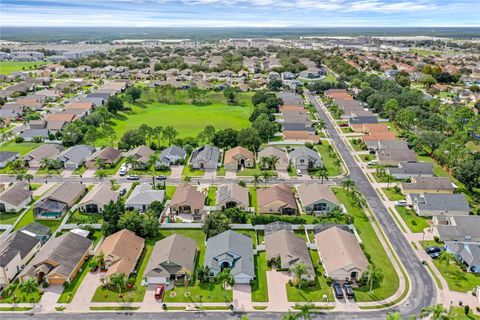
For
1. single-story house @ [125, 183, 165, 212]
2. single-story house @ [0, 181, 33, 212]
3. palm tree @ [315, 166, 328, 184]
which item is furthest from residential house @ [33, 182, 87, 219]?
palm tree @ [315, 166, 328, 184]

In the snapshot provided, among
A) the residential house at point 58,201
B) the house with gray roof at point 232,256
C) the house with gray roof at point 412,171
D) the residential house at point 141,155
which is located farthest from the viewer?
the residential house at point 141,155

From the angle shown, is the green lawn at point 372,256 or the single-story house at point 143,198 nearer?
the green lawn at point 372,256

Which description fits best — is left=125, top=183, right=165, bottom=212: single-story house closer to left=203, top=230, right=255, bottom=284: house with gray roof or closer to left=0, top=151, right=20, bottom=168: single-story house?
left=203, top=230, right=255, bottom=284: house with gray roof

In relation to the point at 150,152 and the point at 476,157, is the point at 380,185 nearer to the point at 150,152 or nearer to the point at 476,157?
the point at 476,157

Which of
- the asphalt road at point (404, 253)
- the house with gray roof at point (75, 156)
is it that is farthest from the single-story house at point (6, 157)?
the asphalt road at point (404, 253)

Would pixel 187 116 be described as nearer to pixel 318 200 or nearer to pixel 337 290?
pixel 318 200

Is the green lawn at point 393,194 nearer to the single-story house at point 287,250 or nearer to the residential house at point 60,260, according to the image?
the single-story house at point 287,250

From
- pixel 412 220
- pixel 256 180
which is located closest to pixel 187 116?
pixel 256 180

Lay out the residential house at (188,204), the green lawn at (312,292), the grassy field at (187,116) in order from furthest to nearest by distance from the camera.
Answer: the grassy field at (187,116) < the residential house at (188,204) < the green lawn at (312,292)

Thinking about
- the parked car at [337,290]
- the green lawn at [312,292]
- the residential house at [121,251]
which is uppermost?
the residential house at [121,251]
